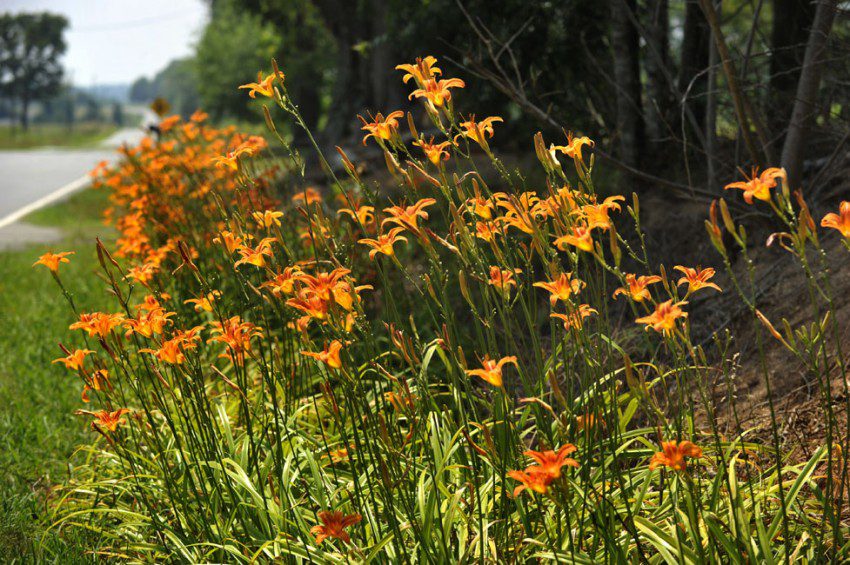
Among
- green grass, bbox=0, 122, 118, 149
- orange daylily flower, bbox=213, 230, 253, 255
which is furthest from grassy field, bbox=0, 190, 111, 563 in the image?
green grass, bbox=0, 122, 118, 149

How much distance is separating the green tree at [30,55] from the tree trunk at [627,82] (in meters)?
100

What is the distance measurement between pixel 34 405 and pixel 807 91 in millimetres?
4164

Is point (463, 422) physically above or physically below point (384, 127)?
below

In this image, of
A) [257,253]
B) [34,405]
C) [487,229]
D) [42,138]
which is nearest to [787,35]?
[487,229]

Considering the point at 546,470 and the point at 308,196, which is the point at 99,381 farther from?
the point at 308,196

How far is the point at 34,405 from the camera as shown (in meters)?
4.11

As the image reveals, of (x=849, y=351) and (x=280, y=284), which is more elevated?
(x=280, y=284)

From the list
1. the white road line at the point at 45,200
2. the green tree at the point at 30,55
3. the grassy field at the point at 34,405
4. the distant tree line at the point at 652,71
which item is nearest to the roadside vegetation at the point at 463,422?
the grassy field at the point at 34,405

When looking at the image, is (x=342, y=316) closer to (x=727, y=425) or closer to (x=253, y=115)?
(x=727, y=425)

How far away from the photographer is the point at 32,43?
96250 mm

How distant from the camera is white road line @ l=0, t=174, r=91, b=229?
39.5ft

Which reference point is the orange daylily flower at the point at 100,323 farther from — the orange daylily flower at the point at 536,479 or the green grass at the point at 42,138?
the green grass at the point at 42,138

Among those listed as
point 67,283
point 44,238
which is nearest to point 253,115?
point 44,238

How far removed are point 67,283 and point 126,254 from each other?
2411 mm
